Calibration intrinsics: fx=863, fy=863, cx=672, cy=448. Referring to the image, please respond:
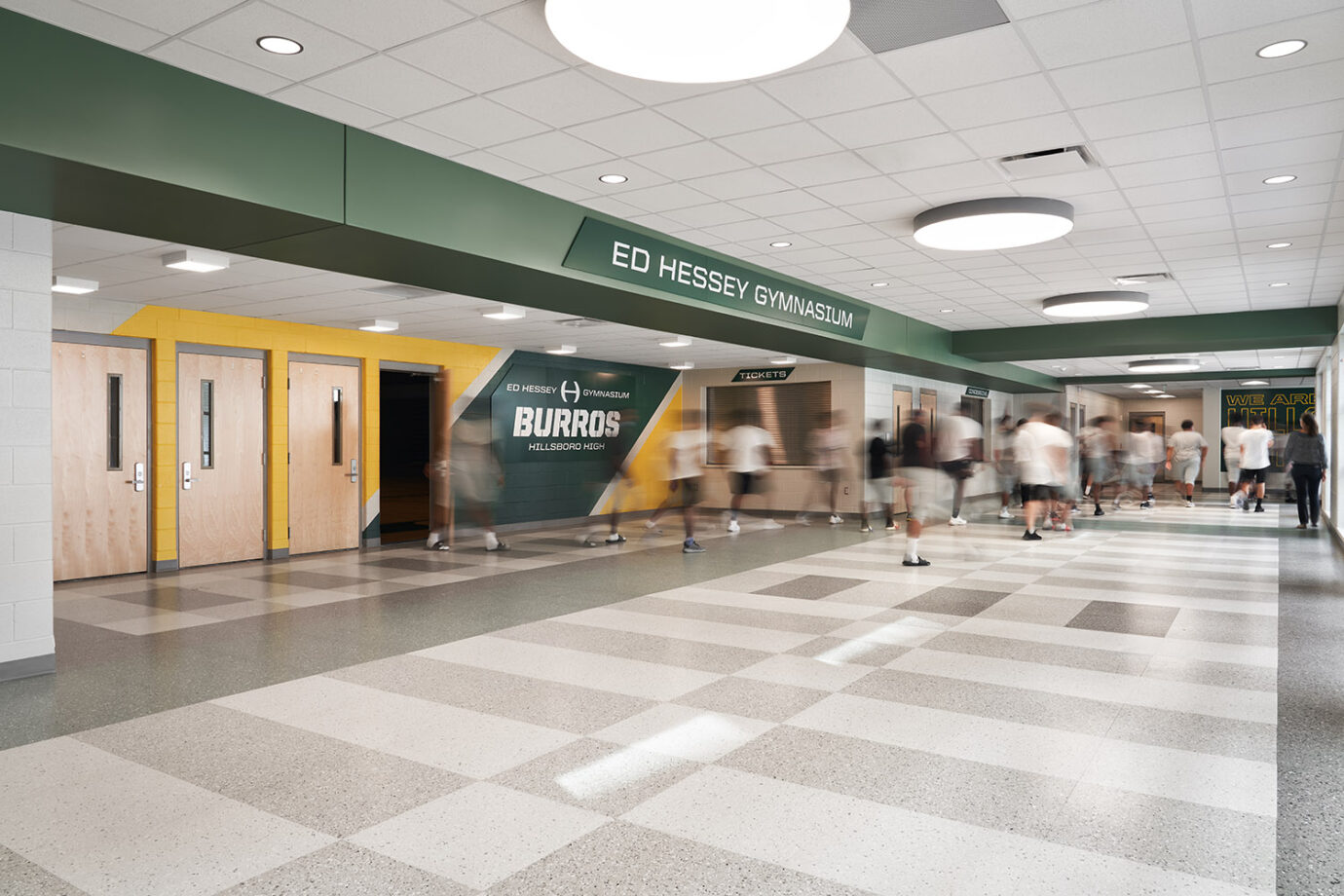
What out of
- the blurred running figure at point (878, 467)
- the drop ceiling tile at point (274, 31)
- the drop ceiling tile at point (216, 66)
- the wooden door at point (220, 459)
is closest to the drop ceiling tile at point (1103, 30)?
the drop ceiling tile at point (274, 31)

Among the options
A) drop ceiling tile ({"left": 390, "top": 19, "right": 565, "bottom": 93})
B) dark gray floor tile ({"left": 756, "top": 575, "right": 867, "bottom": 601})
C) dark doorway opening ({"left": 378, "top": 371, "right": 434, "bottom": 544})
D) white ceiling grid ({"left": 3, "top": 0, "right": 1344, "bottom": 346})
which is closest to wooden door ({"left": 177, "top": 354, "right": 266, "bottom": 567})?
dark doorway opening ({"left": 378, "top": 371, "right": 434, "bottom": 544})

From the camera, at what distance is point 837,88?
14.7ft

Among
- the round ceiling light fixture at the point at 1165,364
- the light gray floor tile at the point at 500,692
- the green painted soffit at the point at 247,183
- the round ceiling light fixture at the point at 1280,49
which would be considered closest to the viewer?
the green painted soffit at the point at 247,183

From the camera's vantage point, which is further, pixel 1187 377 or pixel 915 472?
pixel 1187 377

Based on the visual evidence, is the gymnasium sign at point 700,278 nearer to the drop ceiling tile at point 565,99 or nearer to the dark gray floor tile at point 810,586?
the drop ceiling tile at point 565,99

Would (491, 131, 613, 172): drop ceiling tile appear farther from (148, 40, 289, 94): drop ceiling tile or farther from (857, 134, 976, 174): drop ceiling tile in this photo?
(857, 134, 976, 174): drop ceiling tile

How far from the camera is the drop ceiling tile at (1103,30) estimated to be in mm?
3682

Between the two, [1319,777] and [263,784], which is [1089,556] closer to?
[1319,777]

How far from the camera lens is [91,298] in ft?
28.7

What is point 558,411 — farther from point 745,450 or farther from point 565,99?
point 565,99

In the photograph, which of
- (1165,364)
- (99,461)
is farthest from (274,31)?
(1165,364)

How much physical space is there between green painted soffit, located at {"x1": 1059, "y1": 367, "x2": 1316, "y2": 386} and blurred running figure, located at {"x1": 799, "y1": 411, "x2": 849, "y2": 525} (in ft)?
28.1

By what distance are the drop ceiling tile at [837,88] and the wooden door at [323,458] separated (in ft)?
26.6

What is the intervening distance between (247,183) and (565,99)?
1.72 metres
